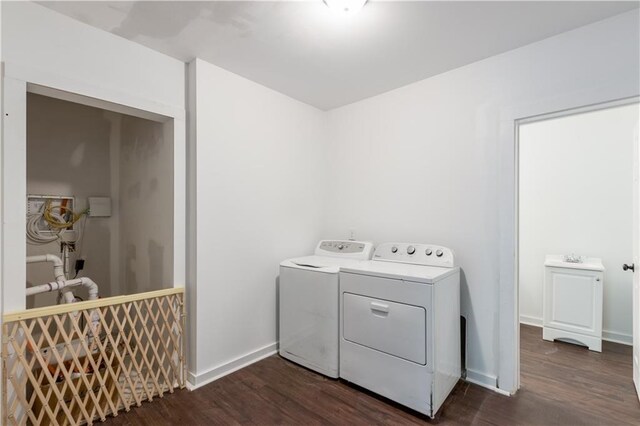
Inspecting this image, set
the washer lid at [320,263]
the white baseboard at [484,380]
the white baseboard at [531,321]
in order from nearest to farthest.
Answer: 1. the white baseboard at [484,380]
2. the washer lid at [320,263]
3. the white baseboard at [531,321]

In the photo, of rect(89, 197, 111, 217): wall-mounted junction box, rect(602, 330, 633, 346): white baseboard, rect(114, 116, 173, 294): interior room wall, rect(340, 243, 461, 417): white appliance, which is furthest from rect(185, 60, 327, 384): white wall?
rect(602, 330, 633, 346): white baseboard

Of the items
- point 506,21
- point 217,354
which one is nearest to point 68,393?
point 217,354

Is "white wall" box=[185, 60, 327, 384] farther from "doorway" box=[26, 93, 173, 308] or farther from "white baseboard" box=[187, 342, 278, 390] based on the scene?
"doorway" box=[26, 93, 173, 308]

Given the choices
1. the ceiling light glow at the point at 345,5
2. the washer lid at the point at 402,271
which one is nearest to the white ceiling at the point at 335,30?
the ceiling light glow at the point at 345,5

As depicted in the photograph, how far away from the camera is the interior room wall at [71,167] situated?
9.04 feet

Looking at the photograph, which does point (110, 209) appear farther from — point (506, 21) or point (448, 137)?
point (506, 21)

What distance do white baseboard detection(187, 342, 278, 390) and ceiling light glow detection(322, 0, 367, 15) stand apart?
8.45 feet

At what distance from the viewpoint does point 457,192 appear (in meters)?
2.33

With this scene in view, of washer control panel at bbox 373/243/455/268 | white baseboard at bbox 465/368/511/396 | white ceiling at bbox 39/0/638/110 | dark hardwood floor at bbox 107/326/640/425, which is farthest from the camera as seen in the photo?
Answer: washer control panel at bbox 373/243/455/268

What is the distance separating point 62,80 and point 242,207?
4.46 ft

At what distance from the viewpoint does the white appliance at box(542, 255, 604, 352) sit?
2715mm

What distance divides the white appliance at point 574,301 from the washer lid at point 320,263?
205 centimetres

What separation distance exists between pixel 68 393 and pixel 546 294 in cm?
407

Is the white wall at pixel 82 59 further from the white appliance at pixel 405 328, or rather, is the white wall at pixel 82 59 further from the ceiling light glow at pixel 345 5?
the white appliance at pixel 405 328
